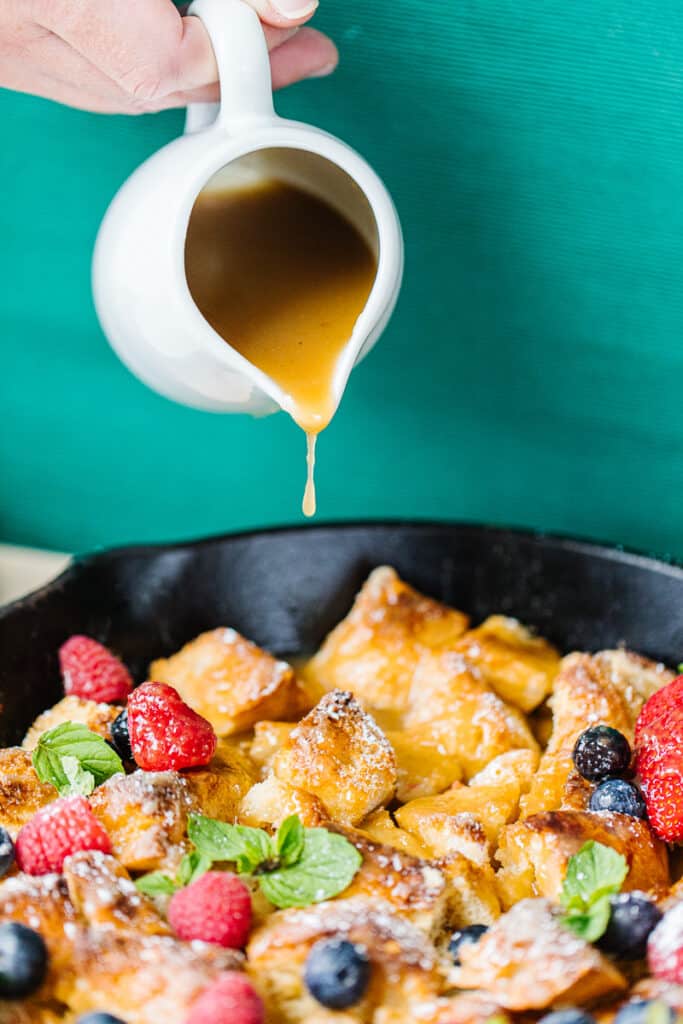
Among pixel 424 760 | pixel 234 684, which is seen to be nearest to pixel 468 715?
pixel 424 760

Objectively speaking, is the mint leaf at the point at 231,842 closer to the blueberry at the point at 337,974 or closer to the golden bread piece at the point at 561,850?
the blueberry at the point at 337,974

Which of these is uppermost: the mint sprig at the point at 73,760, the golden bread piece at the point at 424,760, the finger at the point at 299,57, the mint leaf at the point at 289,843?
the finger at the point at 299,57

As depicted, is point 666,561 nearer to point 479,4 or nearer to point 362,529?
point 362,529

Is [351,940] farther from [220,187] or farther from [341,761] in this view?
[220,187]

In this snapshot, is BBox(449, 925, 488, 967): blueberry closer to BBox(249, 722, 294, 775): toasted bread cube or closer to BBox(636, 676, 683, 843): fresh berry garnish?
BBox(636, 676, 683, 843): fresh berry garnish

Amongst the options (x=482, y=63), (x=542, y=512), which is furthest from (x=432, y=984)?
(x=482, y=63)

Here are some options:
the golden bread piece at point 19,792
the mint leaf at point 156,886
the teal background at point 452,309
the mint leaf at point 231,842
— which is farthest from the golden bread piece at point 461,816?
the teal background at point 452,309

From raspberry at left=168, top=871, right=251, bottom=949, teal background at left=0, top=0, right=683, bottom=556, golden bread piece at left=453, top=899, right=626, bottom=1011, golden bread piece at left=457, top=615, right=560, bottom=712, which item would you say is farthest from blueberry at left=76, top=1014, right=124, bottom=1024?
teal background at left=0, top=0, right=683, bottom=556
